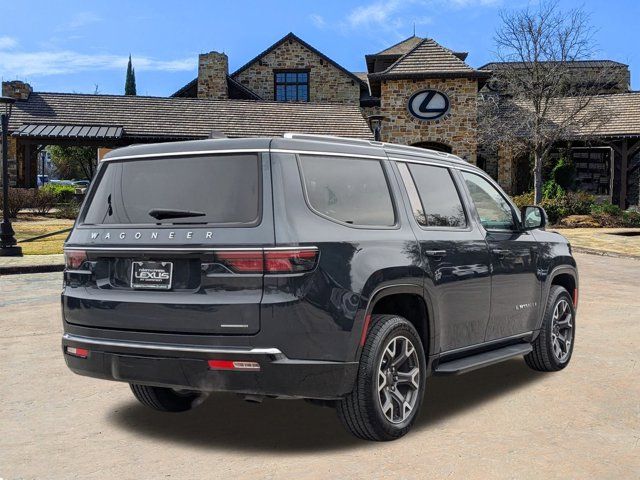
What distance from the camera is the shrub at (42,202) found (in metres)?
33.0

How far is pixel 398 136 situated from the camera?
36.3 meters

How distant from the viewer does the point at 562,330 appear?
6730mm

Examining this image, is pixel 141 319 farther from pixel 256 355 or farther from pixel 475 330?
pixel 475 330

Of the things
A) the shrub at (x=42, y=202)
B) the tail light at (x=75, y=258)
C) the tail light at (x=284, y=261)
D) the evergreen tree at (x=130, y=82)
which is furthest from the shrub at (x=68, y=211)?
the evergreen tree at (x=130, y=82)

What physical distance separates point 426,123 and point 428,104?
924mm

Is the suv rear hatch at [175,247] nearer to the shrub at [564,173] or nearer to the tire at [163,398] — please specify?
the tire at [163,398]

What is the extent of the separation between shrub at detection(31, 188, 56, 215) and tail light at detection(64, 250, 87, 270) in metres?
30.1

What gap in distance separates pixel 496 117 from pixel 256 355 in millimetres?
34783

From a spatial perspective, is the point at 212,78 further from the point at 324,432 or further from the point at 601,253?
the point at 324,432

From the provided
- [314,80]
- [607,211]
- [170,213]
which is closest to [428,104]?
[607,211]

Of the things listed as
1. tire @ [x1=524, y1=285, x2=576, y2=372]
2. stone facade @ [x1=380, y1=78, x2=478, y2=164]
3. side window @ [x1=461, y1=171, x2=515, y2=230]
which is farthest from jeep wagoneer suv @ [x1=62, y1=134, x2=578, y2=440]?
stone facade @ [x1=380, y1=78, x2=478, y2=164]

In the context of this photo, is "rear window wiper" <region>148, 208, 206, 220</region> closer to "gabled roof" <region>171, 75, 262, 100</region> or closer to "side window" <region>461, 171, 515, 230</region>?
"side window" <region>461, 171, 515, 230</region>

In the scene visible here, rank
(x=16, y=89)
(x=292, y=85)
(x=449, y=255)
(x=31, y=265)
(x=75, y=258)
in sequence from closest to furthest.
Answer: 1. (x=75, y=258)
2. (x=449, y=255)
3. (x=31, y=265)
4. (x=16, y=89)
5. (x=292, y=85)

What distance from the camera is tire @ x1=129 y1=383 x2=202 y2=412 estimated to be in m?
5.24
